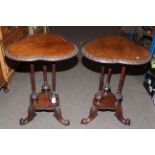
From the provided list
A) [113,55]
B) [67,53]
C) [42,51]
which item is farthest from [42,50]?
[113,55]

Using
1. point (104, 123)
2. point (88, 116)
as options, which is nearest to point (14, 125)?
point (88, 116)

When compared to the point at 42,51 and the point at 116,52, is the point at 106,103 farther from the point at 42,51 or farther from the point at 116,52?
the point at 42,51

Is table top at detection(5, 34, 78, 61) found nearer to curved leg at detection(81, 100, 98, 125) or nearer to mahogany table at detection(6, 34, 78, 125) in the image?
mahogany table at detection(6, 34, 78, 125)

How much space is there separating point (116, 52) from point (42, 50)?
0.49m

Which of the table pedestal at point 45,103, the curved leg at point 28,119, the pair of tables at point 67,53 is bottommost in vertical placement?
the curved leg at point 28,119

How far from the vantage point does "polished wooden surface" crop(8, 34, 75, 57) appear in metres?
1.25

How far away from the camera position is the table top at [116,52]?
47.8 inches

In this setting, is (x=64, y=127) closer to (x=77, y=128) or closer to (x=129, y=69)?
(x=77, y=128)

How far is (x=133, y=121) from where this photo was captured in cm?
176

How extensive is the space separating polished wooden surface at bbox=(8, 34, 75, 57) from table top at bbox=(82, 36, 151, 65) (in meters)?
0.15

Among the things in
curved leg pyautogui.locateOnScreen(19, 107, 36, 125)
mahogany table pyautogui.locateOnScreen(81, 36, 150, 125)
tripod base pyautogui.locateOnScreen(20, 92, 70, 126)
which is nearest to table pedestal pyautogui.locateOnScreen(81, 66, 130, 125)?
mahogany table pyautogui.locateOnScreen(81, 36, 150, 125)

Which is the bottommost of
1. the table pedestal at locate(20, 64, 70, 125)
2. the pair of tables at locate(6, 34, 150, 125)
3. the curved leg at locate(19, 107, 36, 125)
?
the curved leg at locate(19, 107, 36, 125)

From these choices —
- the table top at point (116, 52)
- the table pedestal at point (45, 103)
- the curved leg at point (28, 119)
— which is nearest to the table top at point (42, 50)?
the table top at point (116, 52)

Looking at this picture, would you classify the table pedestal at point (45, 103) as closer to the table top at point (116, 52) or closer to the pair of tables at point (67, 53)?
the pair of tables at point (67, 53)
